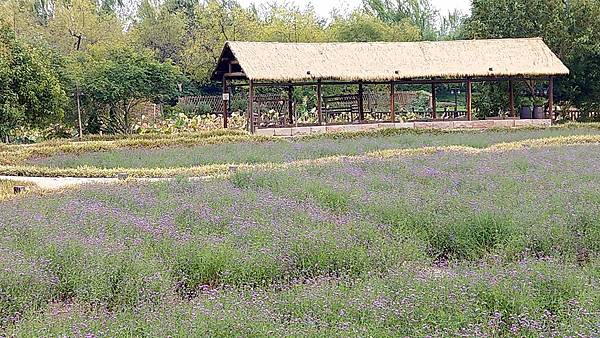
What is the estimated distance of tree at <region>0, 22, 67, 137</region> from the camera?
1878 centimetres

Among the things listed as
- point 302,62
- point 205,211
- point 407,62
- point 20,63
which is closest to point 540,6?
point 407,62

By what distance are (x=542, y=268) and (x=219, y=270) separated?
2.61 m

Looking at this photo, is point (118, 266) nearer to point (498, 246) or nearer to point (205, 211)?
point (205, 211)

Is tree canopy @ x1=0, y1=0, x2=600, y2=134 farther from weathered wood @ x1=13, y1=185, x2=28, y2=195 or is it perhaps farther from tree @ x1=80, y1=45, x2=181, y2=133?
weathered wood @ x1=13, y1=185, x2=28, y2=195

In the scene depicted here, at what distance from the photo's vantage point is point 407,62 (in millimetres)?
29359

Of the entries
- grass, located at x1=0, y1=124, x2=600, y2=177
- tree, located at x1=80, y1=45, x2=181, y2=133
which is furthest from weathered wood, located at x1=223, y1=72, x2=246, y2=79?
grass, located at x1=0, y1=124, x2=600, y2=177

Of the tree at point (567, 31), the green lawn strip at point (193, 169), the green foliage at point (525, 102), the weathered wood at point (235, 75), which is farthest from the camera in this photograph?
the green foliage at point (525, 102)

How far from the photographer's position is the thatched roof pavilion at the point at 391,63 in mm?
27581

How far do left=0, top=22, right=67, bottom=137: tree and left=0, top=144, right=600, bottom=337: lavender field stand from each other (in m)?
8.80

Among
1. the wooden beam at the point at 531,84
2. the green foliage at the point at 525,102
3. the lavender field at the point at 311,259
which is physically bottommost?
the lavender field at the point at 311,259

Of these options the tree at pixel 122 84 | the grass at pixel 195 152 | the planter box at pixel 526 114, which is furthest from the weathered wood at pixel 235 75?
the planter box at pixel 526 114

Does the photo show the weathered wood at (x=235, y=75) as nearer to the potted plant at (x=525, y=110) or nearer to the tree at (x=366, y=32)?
the potted plant at (x=525, y=110)

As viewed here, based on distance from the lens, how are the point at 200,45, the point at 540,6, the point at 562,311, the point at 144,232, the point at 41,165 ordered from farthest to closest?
1. the point at 200,45
2. the point at 540,6
3. the point at 41,165
4. the point at 144,232
5. the point at 562,311

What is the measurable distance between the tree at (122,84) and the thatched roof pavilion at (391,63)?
7.03ft
